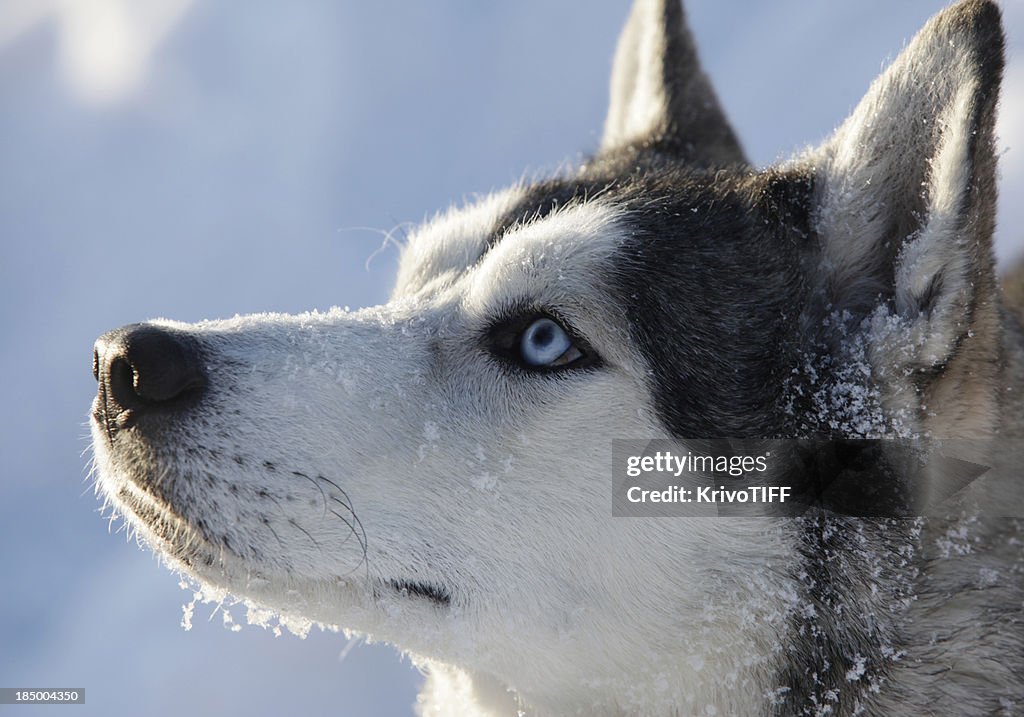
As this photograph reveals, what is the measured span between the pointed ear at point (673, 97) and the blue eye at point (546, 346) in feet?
4.54

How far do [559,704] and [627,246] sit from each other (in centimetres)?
113

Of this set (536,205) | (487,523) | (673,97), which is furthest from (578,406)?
(673,97)

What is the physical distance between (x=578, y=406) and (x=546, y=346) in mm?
173

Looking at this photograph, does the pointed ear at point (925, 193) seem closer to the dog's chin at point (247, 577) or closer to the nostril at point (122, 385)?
the dog's chin at point (247, 577)

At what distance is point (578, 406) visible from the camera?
6.39 feet

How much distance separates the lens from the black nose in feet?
5.93

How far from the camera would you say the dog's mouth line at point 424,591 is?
6.19 feet

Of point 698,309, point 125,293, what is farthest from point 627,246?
point 125,293

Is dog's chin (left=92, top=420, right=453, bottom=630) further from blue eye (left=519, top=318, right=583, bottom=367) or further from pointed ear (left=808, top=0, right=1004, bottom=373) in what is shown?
pointed ear (left=808, top=0, right=1004, bottom=373)

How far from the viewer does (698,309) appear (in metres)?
2.02

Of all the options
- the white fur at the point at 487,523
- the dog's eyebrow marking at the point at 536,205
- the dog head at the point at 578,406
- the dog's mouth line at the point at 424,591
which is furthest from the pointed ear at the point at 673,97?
the dog's mouth line at the point at 424,591

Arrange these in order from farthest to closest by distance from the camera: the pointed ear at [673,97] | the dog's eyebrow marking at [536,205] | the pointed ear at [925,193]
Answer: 1. the pointed ear at [673,97]
2. the dog's eyebrow marking at [536,205]
3. the pointed ear at [925,193]

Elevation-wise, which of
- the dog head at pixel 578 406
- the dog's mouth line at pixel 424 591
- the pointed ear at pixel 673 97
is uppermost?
the pointed ear at pixel 673 97

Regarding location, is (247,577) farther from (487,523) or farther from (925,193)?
(925,193)
